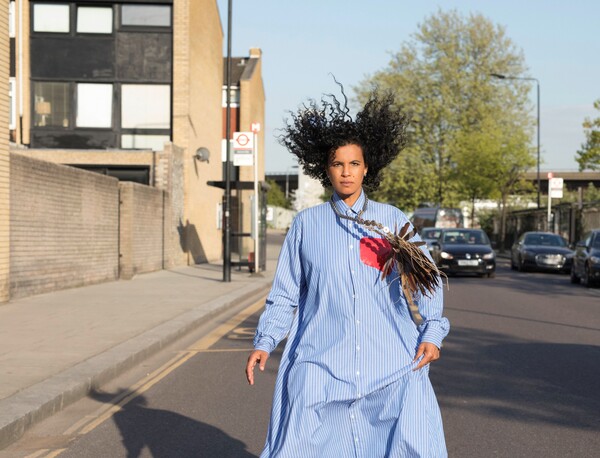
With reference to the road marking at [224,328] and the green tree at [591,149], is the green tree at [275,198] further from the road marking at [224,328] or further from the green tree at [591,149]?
the road marking at [224,328]

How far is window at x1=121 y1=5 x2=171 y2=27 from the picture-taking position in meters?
31.1

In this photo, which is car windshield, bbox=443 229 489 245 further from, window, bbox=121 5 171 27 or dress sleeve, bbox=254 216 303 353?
dress sleeve, bbox=254 216 303 353

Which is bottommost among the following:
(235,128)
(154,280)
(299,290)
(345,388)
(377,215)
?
(154,280)

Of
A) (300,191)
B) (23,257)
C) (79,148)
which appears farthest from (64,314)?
(300,191)

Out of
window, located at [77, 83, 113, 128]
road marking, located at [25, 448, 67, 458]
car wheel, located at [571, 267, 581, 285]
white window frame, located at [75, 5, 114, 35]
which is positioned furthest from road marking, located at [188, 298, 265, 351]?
white window frame, located at [75, 5, 114, 35]

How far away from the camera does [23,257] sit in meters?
16.7

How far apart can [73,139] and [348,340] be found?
94.3 feet

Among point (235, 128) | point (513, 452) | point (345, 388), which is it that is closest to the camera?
point (345, 388)

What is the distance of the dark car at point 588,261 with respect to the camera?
74.3ft

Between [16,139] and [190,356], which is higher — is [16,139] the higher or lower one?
the higher one

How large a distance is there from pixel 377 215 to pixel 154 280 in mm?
19806

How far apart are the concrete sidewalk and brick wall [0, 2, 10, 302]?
1.88 feet

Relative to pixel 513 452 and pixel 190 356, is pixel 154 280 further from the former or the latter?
pixel 513 452

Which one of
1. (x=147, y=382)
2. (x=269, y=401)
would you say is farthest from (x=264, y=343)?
(x=147, y=382)
